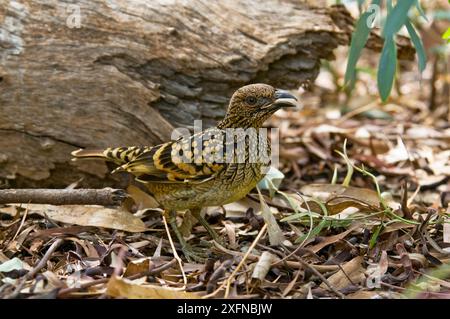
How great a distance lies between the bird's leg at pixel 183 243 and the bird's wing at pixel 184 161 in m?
0.26

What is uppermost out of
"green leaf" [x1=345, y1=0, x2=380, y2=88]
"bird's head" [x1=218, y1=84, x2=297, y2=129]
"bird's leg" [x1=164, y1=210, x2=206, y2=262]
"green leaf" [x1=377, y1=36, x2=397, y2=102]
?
"green leaf" [x1=345, y1=0, x2=380, y2=88]

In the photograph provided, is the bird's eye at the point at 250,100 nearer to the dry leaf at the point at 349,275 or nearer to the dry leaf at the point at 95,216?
the dry leaf at the point at 95,216

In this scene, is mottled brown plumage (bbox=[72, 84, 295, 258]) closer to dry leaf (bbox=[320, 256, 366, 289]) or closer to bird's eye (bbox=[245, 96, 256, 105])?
bird's eye (bbox=[245, 96, 256, 105])

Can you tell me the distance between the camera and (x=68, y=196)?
13.2 ft

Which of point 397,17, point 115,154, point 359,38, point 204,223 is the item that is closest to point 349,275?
point 204,223

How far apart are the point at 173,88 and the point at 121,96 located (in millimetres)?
396

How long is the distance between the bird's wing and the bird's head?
0.49 feet

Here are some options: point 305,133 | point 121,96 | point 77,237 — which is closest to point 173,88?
point 121,96

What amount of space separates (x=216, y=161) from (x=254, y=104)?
1.50 feet

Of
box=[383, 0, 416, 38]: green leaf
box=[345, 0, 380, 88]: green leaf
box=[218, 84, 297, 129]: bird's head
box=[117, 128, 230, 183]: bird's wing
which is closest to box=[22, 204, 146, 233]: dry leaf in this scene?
box=[117, 128, 230, 183]: bird's wing

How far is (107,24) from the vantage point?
5.05 meters

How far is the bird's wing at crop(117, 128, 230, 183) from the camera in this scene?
172 inches
